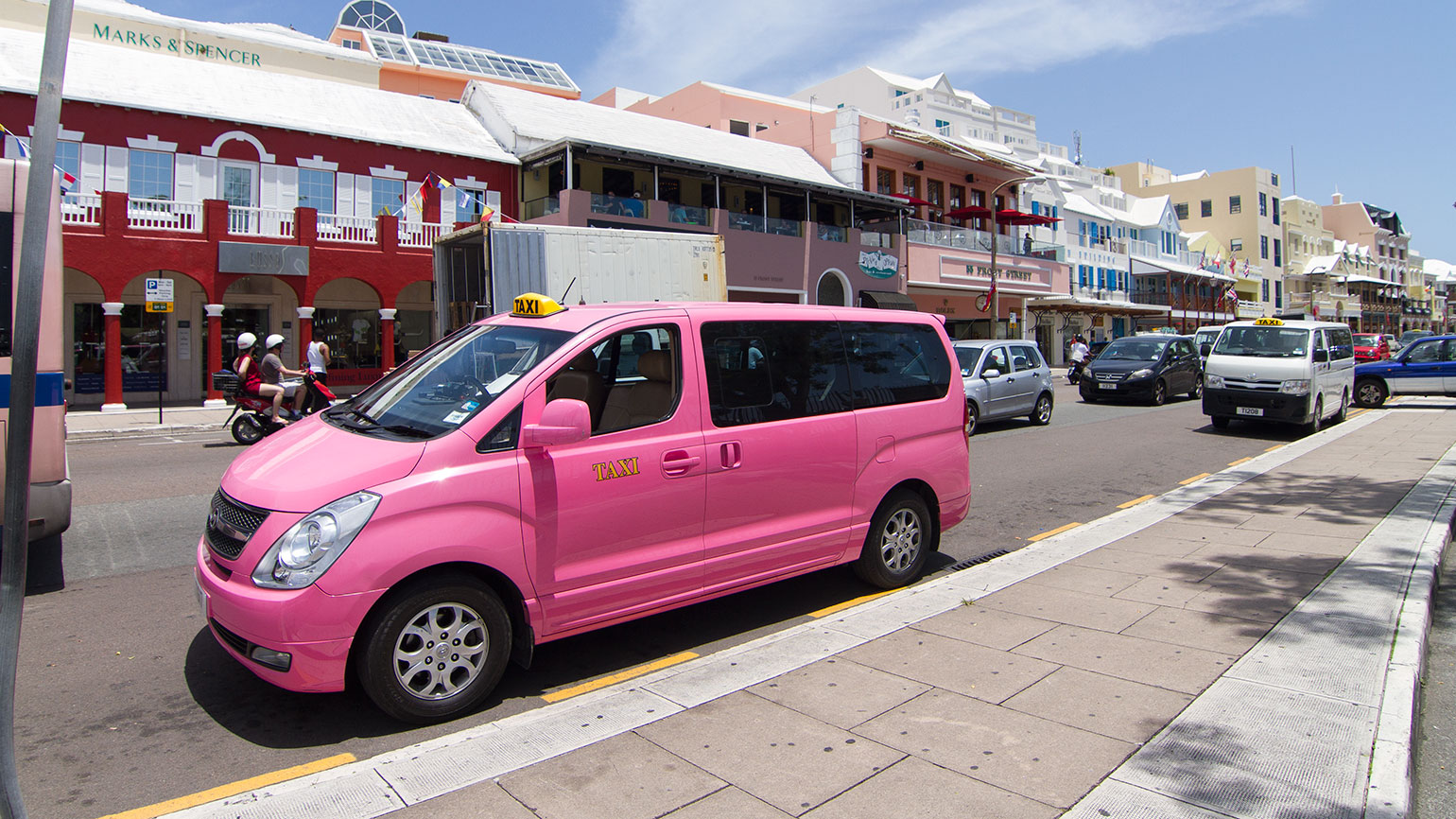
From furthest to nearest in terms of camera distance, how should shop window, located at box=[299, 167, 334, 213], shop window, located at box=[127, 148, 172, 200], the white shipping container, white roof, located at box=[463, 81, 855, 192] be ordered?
1. white roof, located at box=[463, 81, 855, 192]
2. shop window, located at box=[299, 167, 334, 213]
3. shop window, located at box=[127, 148, 172, 200]
4. the white shipping container

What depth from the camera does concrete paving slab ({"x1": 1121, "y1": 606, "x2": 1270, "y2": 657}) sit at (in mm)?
4691

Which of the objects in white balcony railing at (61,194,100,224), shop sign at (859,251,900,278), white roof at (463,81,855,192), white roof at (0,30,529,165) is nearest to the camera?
white balcony railing at (61,194,100,224)

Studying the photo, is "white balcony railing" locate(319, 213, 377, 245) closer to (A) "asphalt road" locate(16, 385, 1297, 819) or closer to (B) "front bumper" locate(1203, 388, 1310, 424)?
(A) "asphalt road" locate(16, 385, 1297, 819)

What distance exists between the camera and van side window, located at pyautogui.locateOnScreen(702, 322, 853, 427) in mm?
4844

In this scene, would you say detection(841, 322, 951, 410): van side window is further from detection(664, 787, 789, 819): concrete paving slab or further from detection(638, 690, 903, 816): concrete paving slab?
detection(664, 787, 789, 819): concrete paving slab

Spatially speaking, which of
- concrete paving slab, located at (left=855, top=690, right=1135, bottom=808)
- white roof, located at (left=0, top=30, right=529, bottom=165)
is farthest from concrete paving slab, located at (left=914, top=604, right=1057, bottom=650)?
white roof, located at (left=0, top=30, right=529, bottom=165)

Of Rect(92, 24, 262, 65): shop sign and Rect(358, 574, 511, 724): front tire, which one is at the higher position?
Rect(92, 24, 262, 65): shop sign

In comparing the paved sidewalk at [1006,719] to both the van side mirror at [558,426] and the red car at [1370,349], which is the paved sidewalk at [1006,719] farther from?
the red car at [1370,349]

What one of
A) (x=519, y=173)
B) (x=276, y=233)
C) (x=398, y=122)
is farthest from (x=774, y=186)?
(x=276, y=233)

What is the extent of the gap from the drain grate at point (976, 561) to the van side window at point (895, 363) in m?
1.38

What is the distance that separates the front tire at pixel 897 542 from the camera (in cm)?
574

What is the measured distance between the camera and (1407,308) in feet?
317

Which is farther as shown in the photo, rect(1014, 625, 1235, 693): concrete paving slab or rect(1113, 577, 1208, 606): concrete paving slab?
rect(1113, 577, 1208, 606): concrete paving slab

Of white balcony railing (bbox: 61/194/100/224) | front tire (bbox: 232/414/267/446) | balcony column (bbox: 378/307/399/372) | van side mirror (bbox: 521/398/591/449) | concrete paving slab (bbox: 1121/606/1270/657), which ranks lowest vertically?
concrete paving slab (bbox: 1121/606/1270/657)
